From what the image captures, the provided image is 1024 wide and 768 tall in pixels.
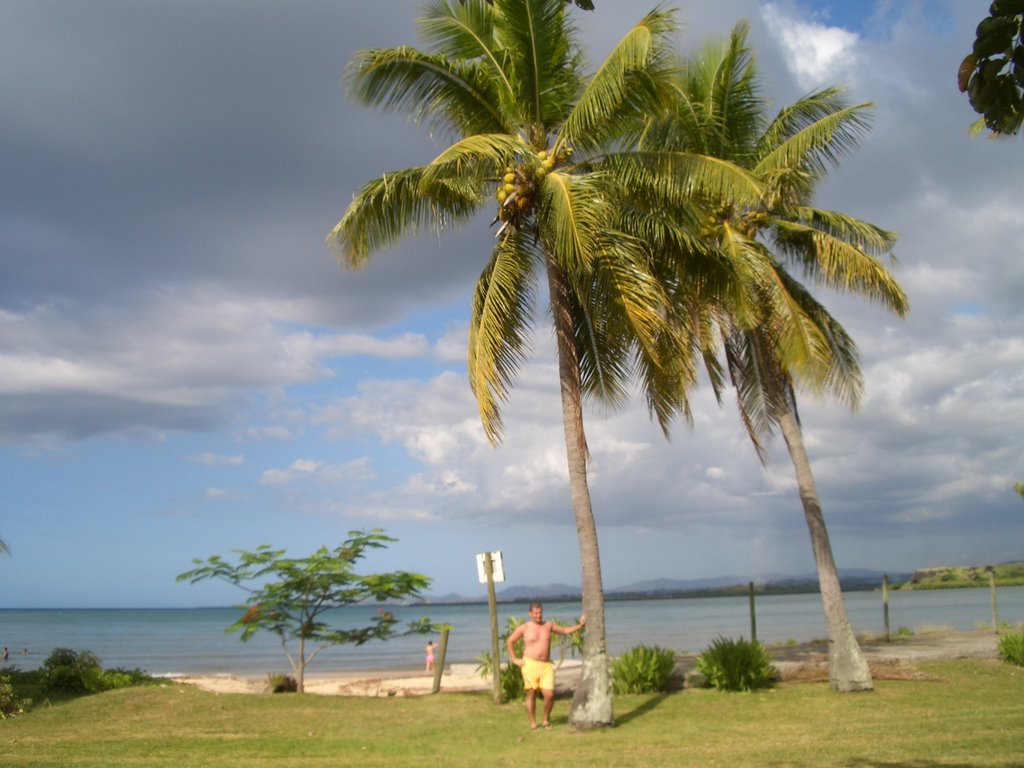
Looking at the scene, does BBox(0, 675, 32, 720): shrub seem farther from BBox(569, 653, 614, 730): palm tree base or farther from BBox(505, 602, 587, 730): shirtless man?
BBox(569, 653, 614, 730): palm tree base

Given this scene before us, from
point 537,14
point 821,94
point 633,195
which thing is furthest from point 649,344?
point 821,94

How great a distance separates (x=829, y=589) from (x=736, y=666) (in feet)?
5.97

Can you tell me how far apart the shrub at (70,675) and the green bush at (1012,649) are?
48.3 feet

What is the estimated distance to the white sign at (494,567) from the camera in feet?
45.4

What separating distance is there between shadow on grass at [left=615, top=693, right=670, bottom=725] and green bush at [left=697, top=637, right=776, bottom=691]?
767 mm

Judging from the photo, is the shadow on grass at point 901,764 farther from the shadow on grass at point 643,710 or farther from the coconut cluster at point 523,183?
the coconut cluster at point 523,183

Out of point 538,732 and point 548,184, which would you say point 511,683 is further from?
point 548,184

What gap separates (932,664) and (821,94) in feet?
31.1

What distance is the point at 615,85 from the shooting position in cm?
1168

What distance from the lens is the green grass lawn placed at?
9.20 meters

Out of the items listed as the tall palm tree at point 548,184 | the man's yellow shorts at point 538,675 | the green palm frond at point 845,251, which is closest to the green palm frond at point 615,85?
the tall palm tree at point 548,184

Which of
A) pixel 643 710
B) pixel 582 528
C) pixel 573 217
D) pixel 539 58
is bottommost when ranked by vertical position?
pixel 643 710

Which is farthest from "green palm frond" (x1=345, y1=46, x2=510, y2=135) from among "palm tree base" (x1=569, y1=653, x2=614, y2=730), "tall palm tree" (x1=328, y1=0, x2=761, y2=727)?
"palm tree base" (x1=569, y1=653, x2=614, y2=730)

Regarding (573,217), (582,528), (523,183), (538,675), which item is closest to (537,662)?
(538,675)
